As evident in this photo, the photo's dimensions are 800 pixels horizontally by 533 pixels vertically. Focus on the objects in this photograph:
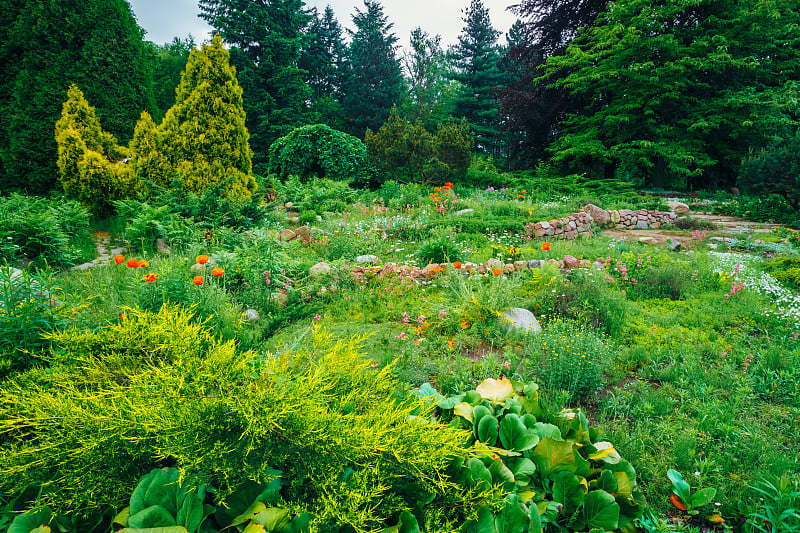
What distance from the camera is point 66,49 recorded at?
8.12 metres

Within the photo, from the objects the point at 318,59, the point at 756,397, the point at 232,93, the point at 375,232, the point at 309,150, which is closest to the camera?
the point at 756,397

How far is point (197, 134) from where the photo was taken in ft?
22.8

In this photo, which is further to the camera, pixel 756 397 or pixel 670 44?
Answer: pixel 670 44

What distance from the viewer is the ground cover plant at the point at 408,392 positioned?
1.06 m

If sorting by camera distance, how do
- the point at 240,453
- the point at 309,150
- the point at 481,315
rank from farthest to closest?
the point at 309,150 < the point at 481,315 < the point at 240,453

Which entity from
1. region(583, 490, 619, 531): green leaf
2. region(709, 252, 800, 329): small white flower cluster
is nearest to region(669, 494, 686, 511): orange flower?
region(583, 490, 619, 531): green leaf

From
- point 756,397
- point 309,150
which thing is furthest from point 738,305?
point 309,150

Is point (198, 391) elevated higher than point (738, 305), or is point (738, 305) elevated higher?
point (198, 391)

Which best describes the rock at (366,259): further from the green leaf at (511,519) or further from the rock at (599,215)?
the rock at (599,215)

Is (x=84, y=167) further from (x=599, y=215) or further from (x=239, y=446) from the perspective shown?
(x=599, y=215)

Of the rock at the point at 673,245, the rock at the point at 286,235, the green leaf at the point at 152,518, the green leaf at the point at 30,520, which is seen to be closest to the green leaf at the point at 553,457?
the green leaf at the point at 152,518

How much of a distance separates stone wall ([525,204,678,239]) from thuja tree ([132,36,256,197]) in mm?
5718

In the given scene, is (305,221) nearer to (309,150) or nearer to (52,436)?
(309,150)

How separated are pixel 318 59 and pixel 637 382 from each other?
29.9 metres
